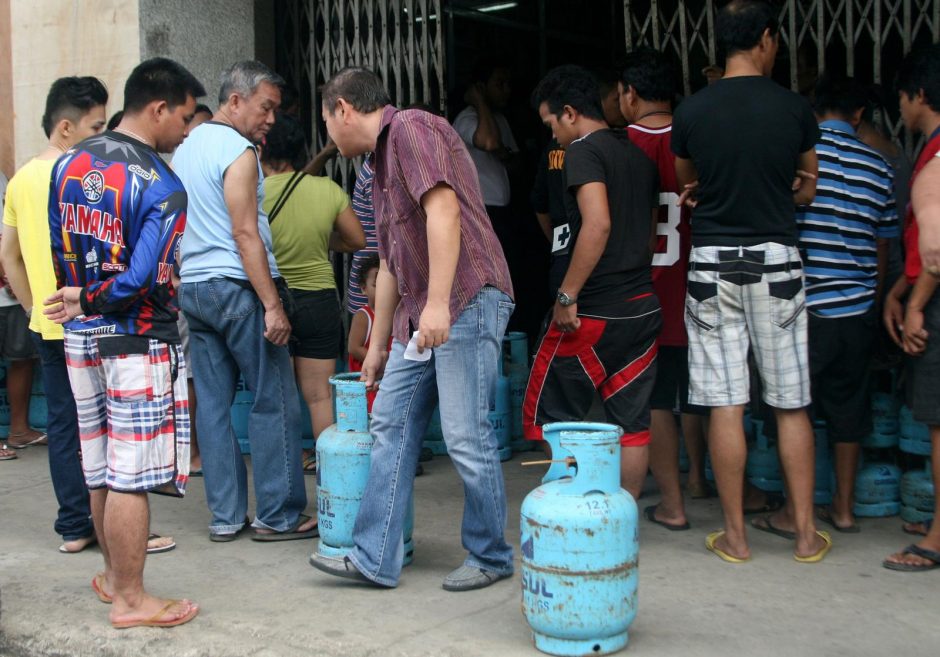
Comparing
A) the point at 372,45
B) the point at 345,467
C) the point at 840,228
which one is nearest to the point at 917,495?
the point at 840,228

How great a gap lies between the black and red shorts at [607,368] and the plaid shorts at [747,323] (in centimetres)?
31

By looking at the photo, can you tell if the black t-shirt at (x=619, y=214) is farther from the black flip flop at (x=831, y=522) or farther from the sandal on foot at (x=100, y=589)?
the sandal on foot at (x=100, y=589)

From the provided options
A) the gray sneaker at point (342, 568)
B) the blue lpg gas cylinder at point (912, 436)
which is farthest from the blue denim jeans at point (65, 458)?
the blue lpg gas cylinder at point (912, 436)

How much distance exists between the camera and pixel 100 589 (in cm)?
436

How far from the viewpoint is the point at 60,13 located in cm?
702

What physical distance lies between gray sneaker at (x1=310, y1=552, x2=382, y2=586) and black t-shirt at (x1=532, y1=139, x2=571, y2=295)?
1702mm

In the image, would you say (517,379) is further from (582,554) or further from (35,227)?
(582,554)

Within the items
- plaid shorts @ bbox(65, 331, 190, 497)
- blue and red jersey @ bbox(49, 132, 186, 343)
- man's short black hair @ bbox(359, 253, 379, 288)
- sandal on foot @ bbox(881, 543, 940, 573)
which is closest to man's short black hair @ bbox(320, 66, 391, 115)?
blue and red jersey @ bbox(49, 132, 186, 343)

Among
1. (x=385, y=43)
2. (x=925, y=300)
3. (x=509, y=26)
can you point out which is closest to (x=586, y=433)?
(x=925, y=300)

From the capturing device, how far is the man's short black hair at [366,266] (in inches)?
249

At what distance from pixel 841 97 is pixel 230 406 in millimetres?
2907

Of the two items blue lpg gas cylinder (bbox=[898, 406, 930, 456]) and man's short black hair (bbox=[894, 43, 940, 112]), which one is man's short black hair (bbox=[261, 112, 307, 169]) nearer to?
man's short black hair (bbox=[894, 43, 940, 112])

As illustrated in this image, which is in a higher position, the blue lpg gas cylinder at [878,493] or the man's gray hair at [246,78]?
the man's gray hair at [246,78]

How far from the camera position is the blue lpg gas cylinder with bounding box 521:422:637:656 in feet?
11.7
